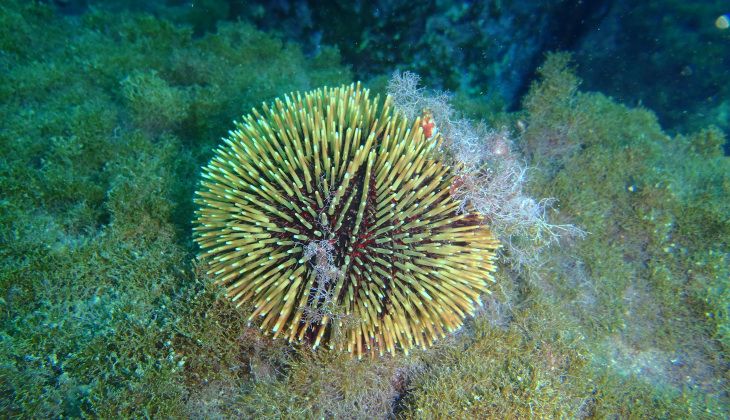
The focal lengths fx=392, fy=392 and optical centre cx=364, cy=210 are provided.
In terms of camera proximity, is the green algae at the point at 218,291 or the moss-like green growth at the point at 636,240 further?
the moss-like green growth at the point at 636,240

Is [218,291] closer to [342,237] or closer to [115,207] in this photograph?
[342,237]

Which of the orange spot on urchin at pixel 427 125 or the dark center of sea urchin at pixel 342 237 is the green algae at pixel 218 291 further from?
the orange spot on urchin at pixel 427 125

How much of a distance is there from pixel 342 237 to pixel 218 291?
1.37 metres

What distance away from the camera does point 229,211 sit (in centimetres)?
342

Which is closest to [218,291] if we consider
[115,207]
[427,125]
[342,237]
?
[342,237]

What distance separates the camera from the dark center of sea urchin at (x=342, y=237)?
317 centimetres

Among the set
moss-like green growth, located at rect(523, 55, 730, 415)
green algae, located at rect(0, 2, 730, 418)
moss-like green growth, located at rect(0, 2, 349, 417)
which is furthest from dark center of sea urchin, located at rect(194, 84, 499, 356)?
moss-like green growth, located at rect(523, 55, 730, 415)

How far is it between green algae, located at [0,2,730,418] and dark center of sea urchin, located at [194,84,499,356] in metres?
0.50

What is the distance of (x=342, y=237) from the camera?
125 inches

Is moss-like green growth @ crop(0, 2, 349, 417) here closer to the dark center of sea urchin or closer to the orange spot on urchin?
the dark center of sea urchin

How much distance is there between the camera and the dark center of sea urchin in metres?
3.17

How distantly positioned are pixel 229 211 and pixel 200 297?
914mm

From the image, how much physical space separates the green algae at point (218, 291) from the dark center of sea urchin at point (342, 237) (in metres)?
0.50

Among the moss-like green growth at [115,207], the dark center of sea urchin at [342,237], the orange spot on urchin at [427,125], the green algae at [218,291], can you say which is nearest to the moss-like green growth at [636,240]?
the green algae at [218,291]
